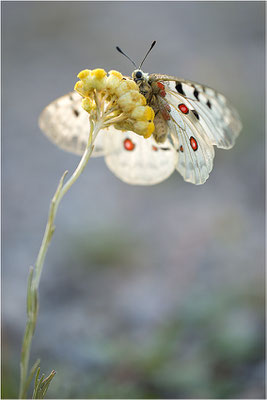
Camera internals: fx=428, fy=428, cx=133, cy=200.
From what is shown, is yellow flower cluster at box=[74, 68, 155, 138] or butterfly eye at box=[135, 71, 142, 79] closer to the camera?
yellow flower cluster at box=[74, 68, 155, 138]

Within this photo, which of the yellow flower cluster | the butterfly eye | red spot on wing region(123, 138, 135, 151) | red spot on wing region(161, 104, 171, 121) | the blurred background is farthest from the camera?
the blurred background

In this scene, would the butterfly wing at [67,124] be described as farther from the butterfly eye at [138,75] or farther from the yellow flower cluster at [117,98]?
the yellow flower cluster at [117,98]

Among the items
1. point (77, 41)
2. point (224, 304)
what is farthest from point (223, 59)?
point (224, 304)

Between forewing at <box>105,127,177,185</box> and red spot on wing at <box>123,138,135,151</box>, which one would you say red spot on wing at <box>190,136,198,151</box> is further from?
red spot on wing at <box>123,138,135,151</box>

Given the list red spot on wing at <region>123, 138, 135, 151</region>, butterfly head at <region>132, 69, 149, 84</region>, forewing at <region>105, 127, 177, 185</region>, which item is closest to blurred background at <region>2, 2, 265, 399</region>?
forewing at <region>105, 127, 177, 185</region>

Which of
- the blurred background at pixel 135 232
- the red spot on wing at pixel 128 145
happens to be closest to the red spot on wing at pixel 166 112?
the red spot on wing at pixel 128 145

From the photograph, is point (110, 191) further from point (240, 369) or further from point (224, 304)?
point (240, 369)
